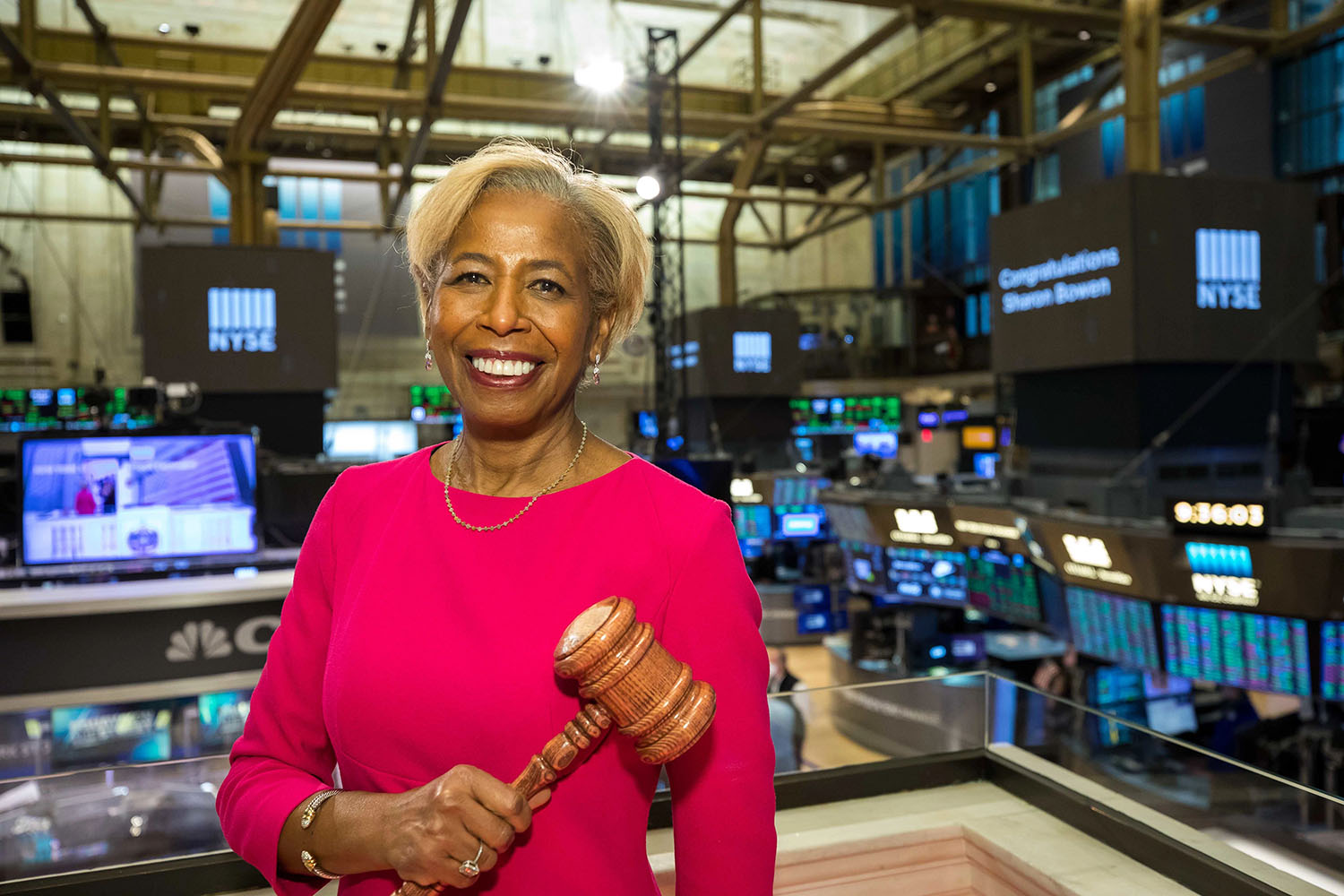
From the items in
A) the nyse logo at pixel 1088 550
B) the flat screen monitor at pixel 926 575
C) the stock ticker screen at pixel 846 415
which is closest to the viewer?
the nyse logo at pixel 1088 550

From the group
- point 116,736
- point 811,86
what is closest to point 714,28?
point 811,86

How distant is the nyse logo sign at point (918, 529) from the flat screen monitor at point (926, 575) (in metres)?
0.21

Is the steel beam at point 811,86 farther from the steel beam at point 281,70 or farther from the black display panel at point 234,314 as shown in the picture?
the black display panel at point 234,314

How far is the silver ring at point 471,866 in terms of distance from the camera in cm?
111

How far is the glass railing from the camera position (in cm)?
206

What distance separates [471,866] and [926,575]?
13.0 m

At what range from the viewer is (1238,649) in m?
8.38

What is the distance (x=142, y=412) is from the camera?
19.5ft

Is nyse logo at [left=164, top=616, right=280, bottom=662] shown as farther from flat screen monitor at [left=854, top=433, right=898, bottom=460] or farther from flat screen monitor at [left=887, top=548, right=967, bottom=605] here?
flat screen monitor at [left=854, top=433, right=898, bottom=460]

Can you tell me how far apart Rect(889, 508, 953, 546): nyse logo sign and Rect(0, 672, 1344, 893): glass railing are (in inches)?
404

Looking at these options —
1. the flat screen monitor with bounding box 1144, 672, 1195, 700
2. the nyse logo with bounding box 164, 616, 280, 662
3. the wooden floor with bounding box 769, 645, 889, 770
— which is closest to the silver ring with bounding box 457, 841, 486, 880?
the wooden floor with bounding box 769, 645, 889, 770

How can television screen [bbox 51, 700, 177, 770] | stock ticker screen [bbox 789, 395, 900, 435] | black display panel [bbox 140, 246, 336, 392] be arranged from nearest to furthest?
television screen [bbox 51, 700, 177, 770], black display panel [bbox 140, 246, 336, 392], stock ticker screen [bbox 789, 395, 900, 435]

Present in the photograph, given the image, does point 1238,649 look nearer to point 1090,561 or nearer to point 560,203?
point 1090,561

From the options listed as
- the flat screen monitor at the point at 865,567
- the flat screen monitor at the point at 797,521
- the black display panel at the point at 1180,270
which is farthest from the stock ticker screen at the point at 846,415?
the black display panel at the point at 1180,270
